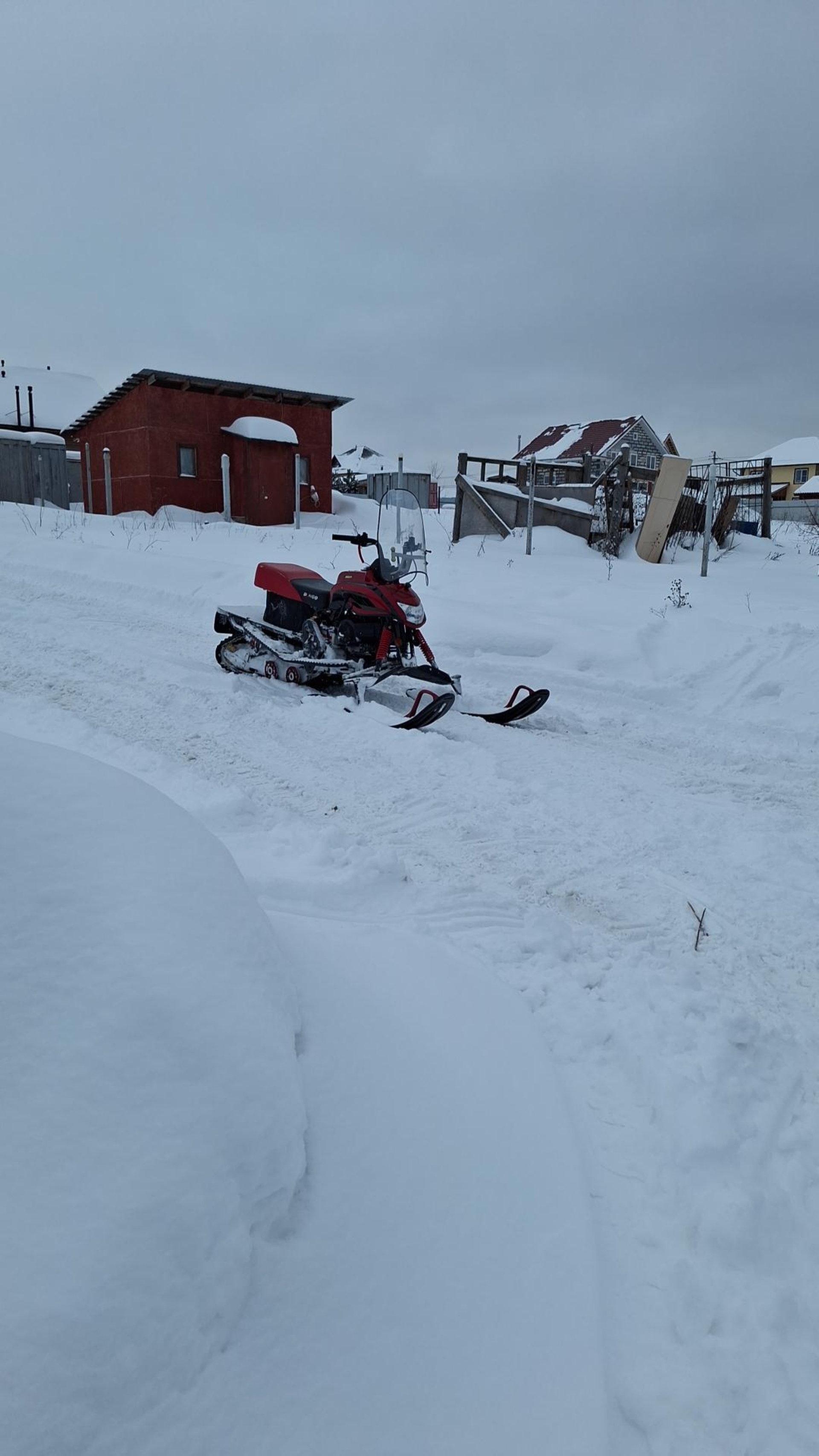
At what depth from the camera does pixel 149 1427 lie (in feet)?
3.84

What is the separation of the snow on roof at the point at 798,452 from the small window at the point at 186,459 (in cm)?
4943

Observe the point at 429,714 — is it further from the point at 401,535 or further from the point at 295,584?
the point at 295,584

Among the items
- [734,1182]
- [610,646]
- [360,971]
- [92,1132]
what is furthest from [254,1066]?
[610,646]

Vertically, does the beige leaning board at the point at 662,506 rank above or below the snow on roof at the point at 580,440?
below

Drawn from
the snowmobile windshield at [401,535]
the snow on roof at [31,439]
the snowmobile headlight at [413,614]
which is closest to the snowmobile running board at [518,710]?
the snowmobile headlight at [413,614]

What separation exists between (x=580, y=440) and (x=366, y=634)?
33.8m

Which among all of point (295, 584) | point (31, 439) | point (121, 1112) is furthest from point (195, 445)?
point (121, 1112)

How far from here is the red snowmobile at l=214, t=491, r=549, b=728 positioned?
6.37 meters

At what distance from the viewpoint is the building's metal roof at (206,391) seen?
20.2 meters

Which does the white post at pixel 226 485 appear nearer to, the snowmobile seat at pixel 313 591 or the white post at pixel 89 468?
the white post at pixel 89 468

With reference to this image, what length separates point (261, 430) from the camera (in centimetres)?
2100

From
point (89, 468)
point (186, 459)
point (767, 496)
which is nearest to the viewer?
point (767, 496)

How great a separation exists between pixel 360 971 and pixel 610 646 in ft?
18.6

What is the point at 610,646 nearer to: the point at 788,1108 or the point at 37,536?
the point at 788,1108
